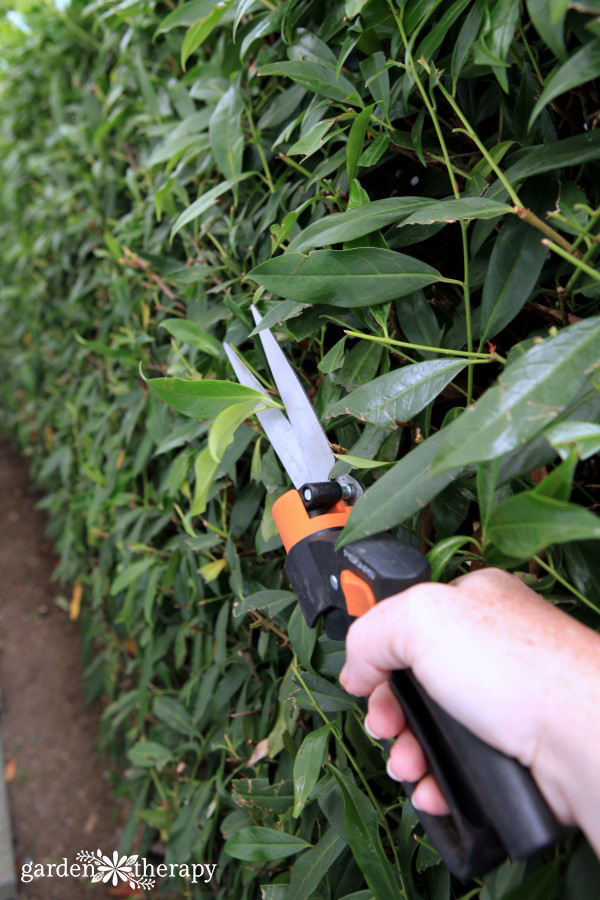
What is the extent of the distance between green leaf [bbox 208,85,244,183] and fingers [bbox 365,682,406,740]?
2.18 ft

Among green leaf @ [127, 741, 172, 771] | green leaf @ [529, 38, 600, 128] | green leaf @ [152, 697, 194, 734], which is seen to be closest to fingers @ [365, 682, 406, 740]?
green leaf @ [529, 38, 600, 128]

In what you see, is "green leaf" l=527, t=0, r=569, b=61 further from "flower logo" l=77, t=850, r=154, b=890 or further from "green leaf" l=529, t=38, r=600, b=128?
"flower logo" l=77, t=850, r=154, b=890

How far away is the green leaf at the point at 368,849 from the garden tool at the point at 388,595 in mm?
179

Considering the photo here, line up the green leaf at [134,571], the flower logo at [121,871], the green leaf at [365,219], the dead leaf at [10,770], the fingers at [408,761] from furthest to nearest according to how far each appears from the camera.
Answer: the dead leaf at [10,770] < the green leaf at [134,571] < the flower logo at [121,871] < the green leaf at [365,219] < the fingers at [408,761]

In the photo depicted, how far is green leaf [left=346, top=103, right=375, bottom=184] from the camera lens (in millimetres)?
652

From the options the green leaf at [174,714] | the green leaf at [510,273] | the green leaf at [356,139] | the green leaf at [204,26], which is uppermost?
the green leaf at [204,26]

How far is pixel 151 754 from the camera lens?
1.26 m

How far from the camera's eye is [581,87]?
0.61 m

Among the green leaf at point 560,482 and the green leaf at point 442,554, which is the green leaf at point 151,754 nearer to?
the green leaf at point 442,554

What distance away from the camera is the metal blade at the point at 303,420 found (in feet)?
2.31

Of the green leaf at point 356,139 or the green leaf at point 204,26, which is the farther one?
the green leaf at point 204,26

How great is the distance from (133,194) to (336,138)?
670 mm

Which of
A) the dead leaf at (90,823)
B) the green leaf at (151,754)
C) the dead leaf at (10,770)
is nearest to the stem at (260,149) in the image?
the green leaf at (151,754)

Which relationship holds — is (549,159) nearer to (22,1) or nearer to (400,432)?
(400,432)
